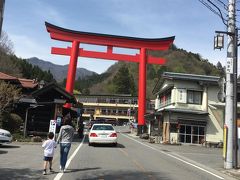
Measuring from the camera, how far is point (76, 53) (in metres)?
47.7

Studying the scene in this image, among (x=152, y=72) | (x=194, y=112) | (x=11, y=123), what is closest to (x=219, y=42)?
(x=11, y=123)

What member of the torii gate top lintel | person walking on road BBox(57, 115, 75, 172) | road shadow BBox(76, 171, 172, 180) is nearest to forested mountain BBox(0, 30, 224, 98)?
the torii gate top lintel

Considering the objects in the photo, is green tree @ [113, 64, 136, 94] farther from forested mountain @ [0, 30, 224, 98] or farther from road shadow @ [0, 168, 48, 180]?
road shadow @ [0, 168, 48, 180]

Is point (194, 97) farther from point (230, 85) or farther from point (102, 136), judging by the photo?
point (230, 85)

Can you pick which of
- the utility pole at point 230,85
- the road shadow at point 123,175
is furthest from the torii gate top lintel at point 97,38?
the road shadow at point 123,175

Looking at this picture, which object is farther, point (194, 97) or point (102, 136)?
point (194, 97)

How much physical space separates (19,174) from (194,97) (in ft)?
104

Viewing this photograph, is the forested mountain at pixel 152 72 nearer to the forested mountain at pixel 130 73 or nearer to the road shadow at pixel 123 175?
the forested mountain at pixel 130 73

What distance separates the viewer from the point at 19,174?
12.1 metres

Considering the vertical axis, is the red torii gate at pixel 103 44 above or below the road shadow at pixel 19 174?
above

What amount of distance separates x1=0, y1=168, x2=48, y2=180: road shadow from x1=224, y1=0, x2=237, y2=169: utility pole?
8103mm

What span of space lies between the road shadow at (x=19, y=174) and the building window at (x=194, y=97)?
99.0 feet

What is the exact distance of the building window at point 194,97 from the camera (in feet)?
136

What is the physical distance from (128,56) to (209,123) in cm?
1386
